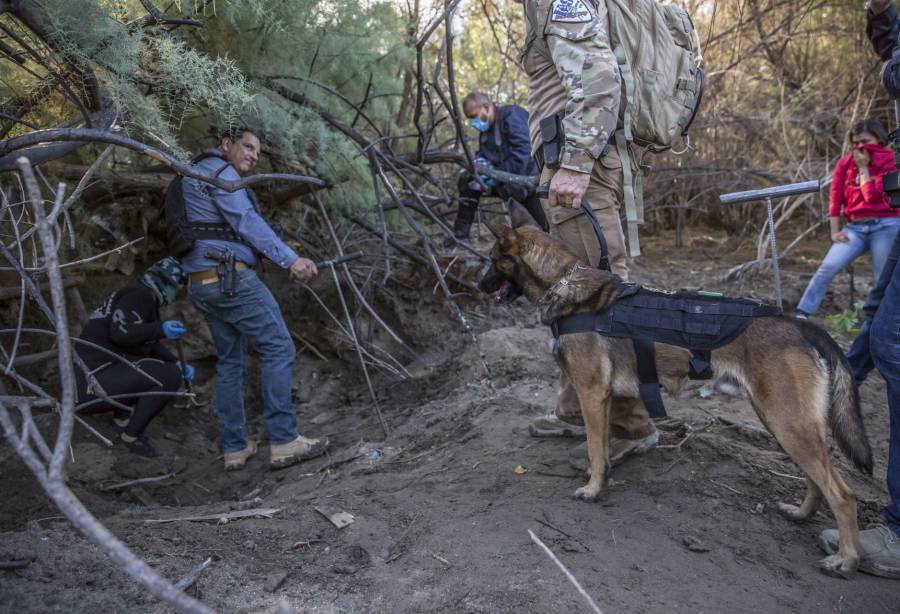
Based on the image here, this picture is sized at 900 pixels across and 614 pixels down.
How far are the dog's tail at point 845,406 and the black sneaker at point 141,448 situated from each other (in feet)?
17.0

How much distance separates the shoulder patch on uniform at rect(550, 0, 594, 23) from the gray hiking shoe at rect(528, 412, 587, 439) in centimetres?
240

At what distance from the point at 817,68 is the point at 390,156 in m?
6.78

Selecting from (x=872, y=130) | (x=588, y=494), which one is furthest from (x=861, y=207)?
(x=588, y=494)

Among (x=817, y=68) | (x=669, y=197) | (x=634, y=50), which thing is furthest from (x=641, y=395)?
(x=817, y=68)

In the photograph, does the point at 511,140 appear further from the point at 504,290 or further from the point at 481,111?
the point at 504,290

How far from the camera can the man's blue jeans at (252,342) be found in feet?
16.0

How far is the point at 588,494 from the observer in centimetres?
338

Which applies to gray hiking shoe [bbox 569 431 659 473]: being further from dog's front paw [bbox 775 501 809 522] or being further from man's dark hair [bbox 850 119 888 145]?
man's dark hair [bbox 850 119 888 145]

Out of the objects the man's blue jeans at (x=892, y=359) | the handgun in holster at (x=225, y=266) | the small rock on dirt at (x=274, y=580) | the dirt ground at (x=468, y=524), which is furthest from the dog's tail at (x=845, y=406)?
the handgun in holster at (x=225, y=266)

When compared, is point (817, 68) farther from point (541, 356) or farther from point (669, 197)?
point (541, 356)

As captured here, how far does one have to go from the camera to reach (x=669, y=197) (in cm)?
960

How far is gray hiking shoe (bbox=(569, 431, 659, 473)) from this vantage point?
3.73m

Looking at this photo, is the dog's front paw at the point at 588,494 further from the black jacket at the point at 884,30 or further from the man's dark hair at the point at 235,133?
the man's dark hair at the point at 235,133

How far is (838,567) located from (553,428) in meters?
1.78
